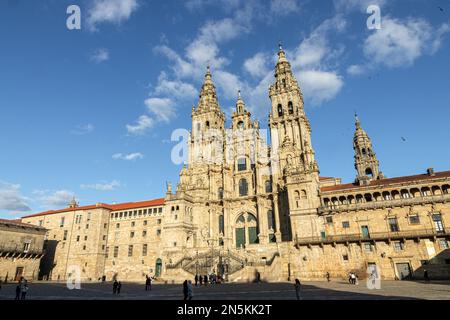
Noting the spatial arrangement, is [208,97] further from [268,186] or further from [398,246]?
[398,246]

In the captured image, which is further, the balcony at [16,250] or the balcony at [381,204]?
the balcony at [16,250]

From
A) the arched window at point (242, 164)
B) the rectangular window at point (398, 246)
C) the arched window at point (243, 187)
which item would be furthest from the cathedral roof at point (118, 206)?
the rectangular window at point (398, 246)

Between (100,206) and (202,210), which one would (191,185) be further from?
(100,206)

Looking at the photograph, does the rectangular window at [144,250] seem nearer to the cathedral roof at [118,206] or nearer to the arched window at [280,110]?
the cathedral roof at [118,206]

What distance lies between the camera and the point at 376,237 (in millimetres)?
39156

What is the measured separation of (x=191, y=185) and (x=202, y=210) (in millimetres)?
5788

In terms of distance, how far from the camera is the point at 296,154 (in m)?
53.1

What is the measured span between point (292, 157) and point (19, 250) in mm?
47875

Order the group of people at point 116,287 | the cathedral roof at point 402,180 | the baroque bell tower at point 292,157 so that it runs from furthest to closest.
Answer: the baroque bell tower at point 292,157 < the cathedral roof at point 402,180 < the group of people at point 116,287

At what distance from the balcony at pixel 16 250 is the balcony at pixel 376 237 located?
143ft

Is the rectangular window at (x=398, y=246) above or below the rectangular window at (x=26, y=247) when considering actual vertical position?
below

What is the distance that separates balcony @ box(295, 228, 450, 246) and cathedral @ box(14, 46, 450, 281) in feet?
0.56

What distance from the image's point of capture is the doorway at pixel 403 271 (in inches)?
1466
